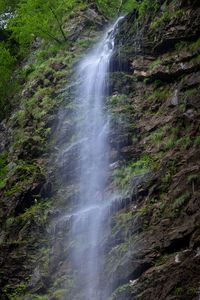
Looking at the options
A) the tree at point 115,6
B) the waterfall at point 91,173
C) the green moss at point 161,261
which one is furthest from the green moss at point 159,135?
the tree at point 115,6

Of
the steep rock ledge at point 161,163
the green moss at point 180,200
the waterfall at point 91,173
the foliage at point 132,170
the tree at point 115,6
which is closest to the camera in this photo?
the steep rock ledge at point 161,163

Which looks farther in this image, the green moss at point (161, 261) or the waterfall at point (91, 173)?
the waterfall at point (91, 173)

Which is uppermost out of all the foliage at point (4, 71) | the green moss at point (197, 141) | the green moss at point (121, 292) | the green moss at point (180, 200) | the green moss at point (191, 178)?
the foliage at point (4, 71)

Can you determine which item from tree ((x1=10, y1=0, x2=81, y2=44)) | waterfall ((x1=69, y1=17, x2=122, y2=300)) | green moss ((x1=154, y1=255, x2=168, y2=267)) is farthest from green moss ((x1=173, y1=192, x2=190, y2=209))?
tree ((x1=10, y1=0, x2=81, y2=44))

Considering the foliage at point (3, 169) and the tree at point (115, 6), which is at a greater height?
the tree at point (115, 6)

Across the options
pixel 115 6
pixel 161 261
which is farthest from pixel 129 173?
pixel 115 6

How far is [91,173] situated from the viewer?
8.77m

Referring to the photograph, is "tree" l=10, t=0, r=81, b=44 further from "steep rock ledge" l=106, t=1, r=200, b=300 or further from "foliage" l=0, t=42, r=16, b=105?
"steep rock ledge" l=106, t=1, r=200, b=300

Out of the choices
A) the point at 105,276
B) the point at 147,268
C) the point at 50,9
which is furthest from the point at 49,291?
the point at 50,9

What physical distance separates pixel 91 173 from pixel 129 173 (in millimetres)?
1473

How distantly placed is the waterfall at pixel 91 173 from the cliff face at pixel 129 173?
0.24 m

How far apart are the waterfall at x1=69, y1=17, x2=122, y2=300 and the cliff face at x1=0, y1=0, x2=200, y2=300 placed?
0.24 metres

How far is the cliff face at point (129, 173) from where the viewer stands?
5.43 meters

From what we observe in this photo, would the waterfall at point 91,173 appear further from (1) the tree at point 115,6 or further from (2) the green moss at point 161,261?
(1) the tree at point 115,6
